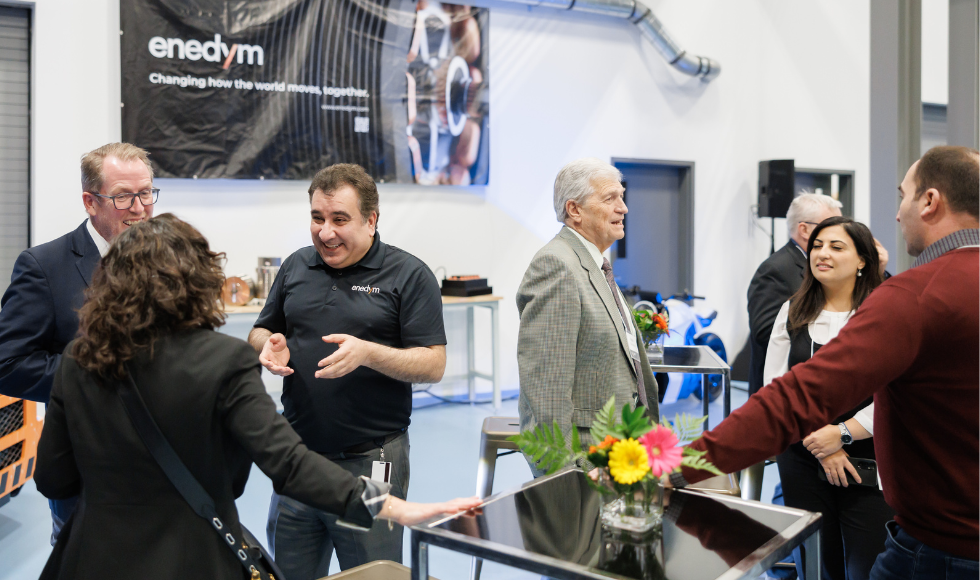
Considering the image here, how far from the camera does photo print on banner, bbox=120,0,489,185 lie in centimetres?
543

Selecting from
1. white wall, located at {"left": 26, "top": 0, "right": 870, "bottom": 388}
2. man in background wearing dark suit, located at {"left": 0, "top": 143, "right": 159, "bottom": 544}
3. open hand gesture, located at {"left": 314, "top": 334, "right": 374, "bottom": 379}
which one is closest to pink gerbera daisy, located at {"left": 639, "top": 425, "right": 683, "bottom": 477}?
open hand gesture, located at {"left": 314, "top": 334, "right": 374, "bottom": 379}

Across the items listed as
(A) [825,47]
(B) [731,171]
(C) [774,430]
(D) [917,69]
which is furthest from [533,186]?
(C) [774,430]

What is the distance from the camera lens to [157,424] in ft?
A: 4.39

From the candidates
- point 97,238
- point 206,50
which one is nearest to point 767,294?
point 97,238

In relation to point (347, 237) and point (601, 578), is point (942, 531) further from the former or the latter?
point (347, 237)

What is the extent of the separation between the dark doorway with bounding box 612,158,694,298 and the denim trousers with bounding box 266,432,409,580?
5.68 metres

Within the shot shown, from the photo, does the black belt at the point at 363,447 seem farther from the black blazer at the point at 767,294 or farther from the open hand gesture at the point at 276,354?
the black blazer at the point at 767,294

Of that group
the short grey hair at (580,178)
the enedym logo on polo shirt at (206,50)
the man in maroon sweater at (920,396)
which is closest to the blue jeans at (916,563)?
the man in maroon sweater at (920,396)

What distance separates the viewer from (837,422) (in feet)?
8.37

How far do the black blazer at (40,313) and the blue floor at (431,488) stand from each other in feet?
5.54

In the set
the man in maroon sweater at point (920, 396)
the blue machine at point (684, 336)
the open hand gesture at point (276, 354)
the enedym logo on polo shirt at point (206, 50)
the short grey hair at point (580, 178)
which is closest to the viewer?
the man in maroon sweater at point (920, 396)

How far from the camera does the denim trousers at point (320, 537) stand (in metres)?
2.11

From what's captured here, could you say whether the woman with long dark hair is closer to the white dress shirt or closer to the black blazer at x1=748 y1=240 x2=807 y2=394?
the black blazer at x1=748 y1=240 x2=807 y2=394

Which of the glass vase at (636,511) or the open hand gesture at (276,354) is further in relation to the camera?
the open hand gesture at (276,354)
